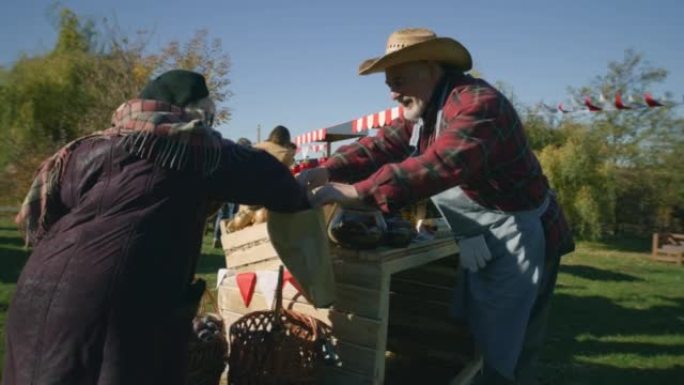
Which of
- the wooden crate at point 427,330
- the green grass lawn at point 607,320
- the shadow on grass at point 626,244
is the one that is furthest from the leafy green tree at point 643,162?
the wooden crate at point 427,330

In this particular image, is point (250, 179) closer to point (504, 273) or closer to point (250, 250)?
point (250, 250)

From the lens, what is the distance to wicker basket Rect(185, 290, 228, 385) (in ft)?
6.91

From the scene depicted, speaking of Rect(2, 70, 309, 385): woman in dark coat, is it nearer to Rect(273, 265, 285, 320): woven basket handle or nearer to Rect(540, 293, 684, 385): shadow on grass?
Rect(273, 265, 285, 320): woven basket handle

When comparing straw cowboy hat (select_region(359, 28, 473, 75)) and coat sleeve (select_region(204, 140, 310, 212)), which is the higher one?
straw cowboy hat (select_region(359, 28, 473, 75))

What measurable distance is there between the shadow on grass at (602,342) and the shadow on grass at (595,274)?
1971 mm

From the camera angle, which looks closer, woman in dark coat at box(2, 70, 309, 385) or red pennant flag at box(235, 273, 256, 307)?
woman in dark coat at box(2, 70, 309, 385)

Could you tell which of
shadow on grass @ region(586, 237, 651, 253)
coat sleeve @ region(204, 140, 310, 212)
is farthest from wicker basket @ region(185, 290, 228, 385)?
shadow on grass @ region(586, 237, 651, 253)

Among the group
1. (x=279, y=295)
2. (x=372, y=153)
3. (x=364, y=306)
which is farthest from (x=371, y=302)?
(x=372, y=153)

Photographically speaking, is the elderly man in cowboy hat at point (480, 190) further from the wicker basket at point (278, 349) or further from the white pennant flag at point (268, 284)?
the wicker basket at point (278, 349)

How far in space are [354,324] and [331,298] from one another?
0.22m

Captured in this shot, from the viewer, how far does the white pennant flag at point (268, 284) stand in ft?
7.59

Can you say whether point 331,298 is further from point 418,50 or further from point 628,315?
point 628,315

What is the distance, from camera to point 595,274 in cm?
966

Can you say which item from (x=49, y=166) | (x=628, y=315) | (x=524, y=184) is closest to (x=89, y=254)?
(x=49, y=166)
